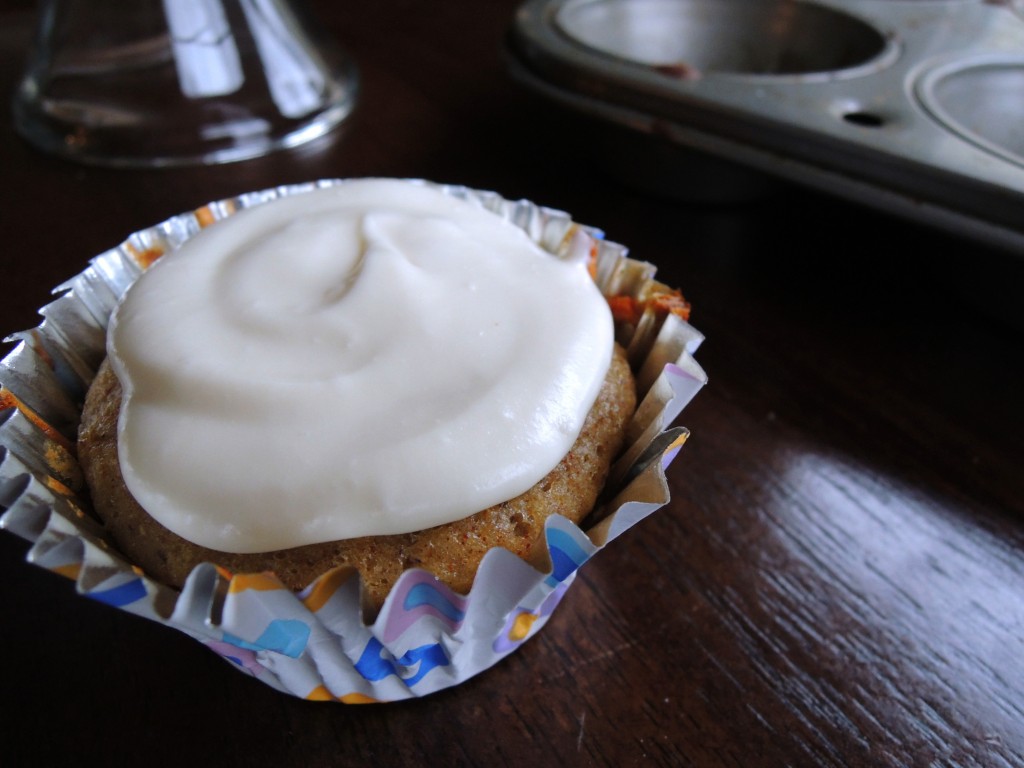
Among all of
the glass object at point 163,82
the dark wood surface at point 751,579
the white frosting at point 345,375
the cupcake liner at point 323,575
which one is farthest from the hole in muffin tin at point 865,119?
the glass object at point 163,82

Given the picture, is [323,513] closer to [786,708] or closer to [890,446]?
[786,708]

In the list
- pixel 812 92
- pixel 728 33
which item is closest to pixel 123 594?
pixel 812 92

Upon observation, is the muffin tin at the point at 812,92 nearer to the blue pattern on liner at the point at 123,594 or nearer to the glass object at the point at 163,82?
the glass object at the point at 163,82

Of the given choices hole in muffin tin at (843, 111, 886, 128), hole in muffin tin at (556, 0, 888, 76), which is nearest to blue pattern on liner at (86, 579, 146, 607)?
hole in muffin tin at (843, 111, 886, 128)

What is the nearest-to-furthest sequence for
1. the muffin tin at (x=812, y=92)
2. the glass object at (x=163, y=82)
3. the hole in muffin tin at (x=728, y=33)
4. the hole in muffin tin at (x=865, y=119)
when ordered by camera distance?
the muffin tin at (x=812, y=92), the hole in muffin tin at (x=865, y=119), the glass object at (x=163, y=82), the hole in muffin tin at (x=728, y=33)

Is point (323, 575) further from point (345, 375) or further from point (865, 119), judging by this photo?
point (865, 119)

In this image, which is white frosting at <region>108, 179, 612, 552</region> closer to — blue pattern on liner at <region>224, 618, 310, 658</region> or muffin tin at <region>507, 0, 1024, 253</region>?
blue pattern on liner at <region>224, 618, 310, 658</region>
